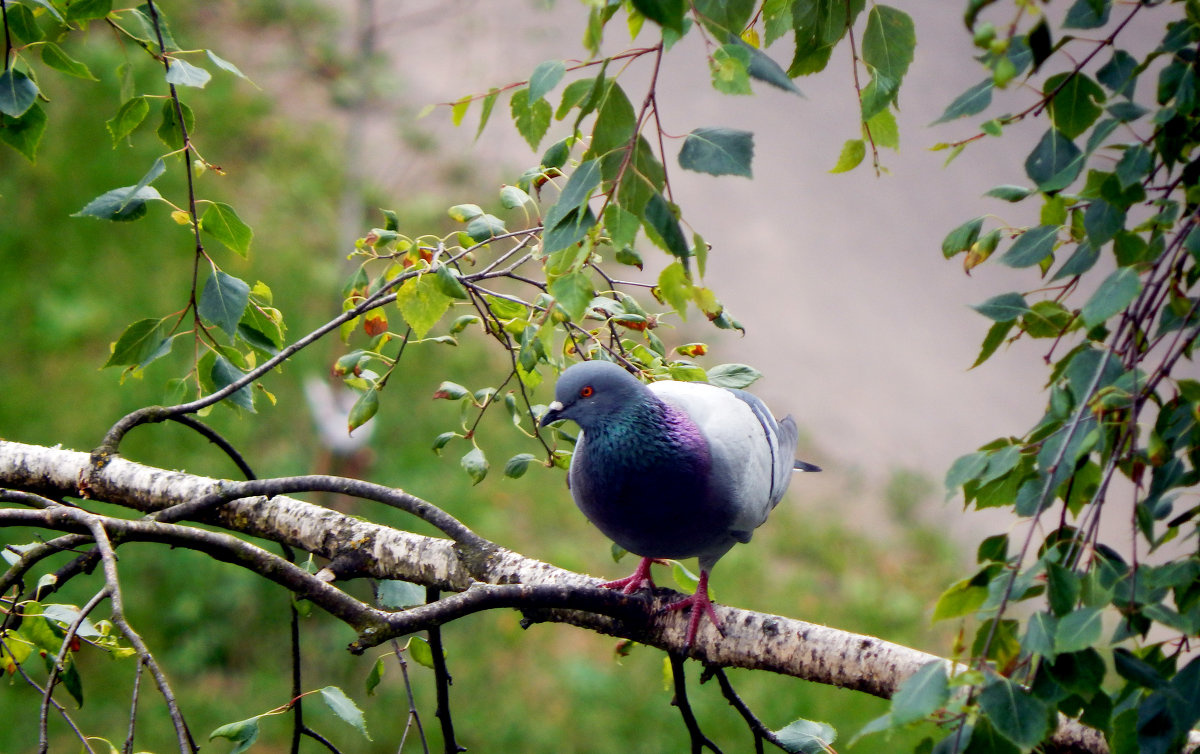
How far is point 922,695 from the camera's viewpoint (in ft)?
2.37

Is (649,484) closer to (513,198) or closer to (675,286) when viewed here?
(513,198)

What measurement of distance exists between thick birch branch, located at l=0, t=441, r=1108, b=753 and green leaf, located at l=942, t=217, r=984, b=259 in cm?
48

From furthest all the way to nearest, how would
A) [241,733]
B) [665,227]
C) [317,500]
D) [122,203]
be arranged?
[317,500], [122,203], [241,733], [665,227]

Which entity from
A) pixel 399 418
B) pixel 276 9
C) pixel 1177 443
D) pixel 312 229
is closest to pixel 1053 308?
pixel 1177 443

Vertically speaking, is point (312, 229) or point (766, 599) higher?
point (312, 229)

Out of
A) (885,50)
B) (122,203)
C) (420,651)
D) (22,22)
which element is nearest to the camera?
(885,50)

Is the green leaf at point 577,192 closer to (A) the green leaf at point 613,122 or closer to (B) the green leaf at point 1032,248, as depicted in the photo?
(A) the green leaf at point 613,122

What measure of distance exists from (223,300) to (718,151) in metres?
0.78

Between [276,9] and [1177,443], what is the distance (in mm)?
5834

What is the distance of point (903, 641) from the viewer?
3699 millimetres

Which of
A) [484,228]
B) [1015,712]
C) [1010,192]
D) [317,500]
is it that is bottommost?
[1015,712]

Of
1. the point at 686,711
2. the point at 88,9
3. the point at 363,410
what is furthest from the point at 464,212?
the point at 686,711

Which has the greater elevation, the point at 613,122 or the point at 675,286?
the point at 613,122

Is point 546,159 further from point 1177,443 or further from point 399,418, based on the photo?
point 399,418
